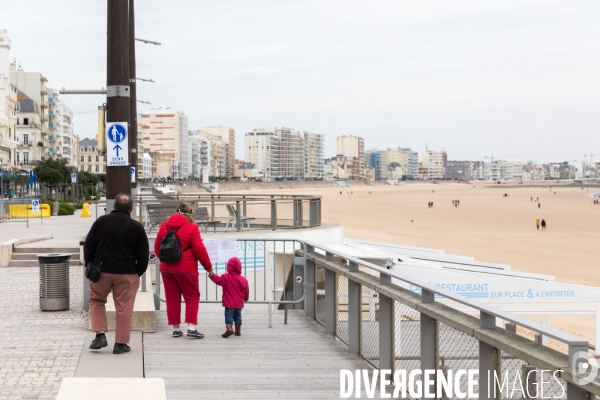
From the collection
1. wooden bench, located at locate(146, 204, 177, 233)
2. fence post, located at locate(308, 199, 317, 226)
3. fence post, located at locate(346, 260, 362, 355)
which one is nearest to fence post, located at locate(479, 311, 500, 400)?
fence post, located at locate(346, 260, 362, 355)

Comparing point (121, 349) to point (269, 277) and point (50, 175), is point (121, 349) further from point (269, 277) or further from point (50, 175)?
point (50, 175)

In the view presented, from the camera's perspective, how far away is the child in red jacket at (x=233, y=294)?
9.61m

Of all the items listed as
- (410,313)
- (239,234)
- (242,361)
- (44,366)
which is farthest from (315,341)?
(239,234)

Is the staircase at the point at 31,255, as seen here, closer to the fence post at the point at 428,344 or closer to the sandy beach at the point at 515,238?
the sandy beach at the point at 515,238

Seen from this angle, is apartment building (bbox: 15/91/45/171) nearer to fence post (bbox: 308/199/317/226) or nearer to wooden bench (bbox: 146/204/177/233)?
wooden bench (bbox: 146/204/177/233)

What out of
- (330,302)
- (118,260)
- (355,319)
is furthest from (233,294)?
(118,260)

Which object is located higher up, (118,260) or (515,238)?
(118,260)

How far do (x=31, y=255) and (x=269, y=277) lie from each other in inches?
291

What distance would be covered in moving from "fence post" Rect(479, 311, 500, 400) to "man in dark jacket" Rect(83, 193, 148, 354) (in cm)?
401

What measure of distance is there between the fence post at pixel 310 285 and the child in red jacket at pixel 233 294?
132 centimetres

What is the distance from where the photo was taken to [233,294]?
9.66 metres

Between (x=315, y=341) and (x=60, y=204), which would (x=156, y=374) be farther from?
(x=60, y=204)

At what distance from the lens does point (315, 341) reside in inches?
368

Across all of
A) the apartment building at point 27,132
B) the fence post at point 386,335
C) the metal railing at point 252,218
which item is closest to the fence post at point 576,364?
the fence post at point 386,335
